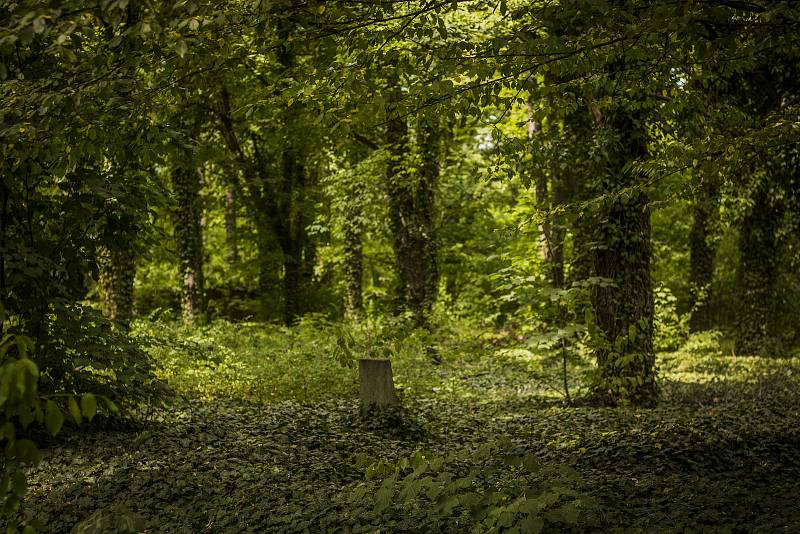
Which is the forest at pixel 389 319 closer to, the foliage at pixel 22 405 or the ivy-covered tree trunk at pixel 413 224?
the foliage at pixel 22 405

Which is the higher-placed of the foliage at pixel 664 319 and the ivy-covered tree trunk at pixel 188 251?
the ivy-covered tree trunk at pixel 188 251

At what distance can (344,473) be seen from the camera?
7023 millimetres

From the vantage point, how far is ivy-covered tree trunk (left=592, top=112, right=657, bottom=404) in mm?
9680

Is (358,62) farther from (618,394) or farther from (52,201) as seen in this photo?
(618,394)

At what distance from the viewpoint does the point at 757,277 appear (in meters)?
17.2

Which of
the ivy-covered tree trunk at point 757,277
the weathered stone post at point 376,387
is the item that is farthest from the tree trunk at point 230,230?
the weathered stone post at point 376,387

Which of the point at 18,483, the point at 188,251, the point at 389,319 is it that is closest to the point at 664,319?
the point at 389,319

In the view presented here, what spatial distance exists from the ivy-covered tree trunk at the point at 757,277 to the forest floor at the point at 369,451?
468 cm

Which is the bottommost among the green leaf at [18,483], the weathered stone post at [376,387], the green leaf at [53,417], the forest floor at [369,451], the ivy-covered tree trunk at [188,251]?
the forest floor at [369,451]

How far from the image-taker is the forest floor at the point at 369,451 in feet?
16.8

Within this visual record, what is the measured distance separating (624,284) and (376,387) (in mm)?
3863

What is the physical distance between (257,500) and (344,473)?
1.34 metres

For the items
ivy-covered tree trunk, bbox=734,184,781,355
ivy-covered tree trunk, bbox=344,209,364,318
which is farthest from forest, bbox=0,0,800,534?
ivy-covered tree trunk, bbox=344,209,364,318

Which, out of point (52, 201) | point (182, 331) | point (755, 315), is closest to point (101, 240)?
point (52, 201)
